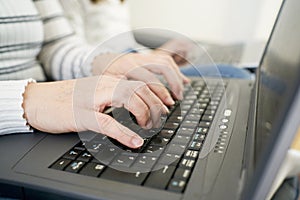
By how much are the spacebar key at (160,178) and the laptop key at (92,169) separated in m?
0.05

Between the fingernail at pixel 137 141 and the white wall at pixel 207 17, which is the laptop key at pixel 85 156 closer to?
the fingernail at pixel 137 141

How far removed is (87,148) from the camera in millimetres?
316

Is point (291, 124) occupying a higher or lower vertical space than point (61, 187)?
higher

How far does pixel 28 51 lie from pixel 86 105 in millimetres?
266

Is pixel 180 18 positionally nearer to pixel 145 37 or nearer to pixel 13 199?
pixel 145 37

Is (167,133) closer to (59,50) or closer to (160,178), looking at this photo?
(160,178)

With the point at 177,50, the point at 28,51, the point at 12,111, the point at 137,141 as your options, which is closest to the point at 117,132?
the point at 137,141

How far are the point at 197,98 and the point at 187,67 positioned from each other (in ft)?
0.64

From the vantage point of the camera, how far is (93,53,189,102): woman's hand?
45 cm

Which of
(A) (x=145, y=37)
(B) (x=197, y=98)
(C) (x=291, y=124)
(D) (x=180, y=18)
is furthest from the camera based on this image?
(D) (x=180, y=18)

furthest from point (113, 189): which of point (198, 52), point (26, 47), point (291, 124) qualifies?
point (198, 52)

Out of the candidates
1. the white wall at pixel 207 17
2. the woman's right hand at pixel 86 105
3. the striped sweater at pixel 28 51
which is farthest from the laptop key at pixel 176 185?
the white wall at pixel 207 17

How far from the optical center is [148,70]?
48 centimetres

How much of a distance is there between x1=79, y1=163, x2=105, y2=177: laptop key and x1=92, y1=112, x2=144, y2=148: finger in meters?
0.04
